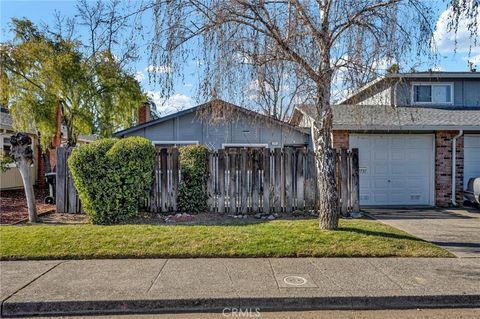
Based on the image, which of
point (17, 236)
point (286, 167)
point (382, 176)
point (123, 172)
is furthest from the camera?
point (382, 176)

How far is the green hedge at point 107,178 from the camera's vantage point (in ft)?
28.9

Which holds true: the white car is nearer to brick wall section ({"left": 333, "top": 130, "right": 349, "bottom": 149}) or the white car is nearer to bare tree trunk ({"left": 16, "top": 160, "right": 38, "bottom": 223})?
brick wall section ({"left": 333, "top": 130, "right": 349, "bottom": 149})

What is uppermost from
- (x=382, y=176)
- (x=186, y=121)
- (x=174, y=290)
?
(x=186, y=121)

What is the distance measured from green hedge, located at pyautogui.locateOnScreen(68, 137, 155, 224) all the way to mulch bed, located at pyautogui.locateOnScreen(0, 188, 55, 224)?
215 cm

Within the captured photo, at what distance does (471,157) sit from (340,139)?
15.2ft

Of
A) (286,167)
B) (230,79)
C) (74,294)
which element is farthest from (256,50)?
(74,294)

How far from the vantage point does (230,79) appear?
275 inches

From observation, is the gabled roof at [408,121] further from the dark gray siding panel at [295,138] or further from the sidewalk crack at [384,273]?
the sidewalk crack at [384,273]

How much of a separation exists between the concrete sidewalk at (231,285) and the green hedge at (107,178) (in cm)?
291

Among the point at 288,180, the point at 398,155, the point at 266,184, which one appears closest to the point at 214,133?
the point at 266,184

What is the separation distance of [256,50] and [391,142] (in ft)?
24.6

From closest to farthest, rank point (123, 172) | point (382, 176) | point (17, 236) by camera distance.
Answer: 1. point (17, 236)
2. point (123, 172)
3. point (382, 176)

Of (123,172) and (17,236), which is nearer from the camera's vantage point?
(17,236)

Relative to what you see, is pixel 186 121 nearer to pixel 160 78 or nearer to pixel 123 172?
pixel 123 172
